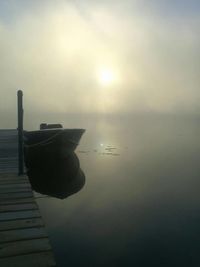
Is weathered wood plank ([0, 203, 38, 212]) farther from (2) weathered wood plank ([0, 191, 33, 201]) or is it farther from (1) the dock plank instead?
(2) weathered wood plank ([0, 191, 33, 201])

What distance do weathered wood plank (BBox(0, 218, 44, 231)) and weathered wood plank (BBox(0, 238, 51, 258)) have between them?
23.7 inches

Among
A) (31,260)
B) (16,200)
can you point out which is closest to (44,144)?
(16,200)

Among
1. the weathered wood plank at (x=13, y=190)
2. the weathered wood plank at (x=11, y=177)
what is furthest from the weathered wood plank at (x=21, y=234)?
the weathered wood plank at (x=11, y=177)

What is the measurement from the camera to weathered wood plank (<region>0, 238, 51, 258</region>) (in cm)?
438

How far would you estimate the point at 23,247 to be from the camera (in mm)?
4531

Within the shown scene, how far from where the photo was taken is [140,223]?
1116 centimetres

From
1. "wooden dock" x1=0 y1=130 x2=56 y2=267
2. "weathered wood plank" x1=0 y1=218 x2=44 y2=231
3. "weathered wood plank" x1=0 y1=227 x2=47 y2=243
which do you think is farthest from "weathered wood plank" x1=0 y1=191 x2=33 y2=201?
"weathered wood plank" x1=0 y1=227 x2=47 y2=243

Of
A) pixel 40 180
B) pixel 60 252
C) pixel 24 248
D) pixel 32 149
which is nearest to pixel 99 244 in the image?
pixel 60 252

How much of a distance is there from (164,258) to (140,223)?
111 inches

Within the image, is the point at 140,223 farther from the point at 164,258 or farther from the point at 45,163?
the point at 45,163

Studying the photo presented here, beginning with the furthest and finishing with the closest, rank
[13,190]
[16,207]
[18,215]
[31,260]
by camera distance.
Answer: [13,190], [16,207], [18,215], [31,260]

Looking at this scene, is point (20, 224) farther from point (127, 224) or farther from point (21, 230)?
point (127, 224)

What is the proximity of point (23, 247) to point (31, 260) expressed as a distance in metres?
0.42

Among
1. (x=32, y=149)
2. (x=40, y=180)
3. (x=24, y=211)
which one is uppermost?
(x=24, y=211)
